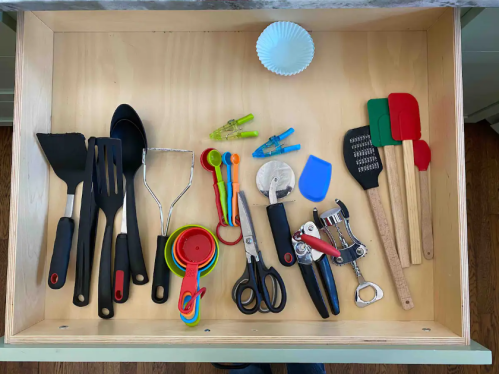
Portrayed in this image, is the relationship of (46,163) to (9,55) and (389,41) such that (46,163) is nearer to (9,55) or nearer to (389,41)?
(9,55)

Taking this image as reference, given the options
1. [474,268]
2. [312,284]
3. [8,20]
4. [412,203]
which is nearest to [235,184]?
[312,284]

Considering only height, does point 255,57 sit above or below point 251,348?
above

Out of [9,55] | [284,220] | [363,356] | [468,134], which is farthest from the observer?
[468,134]

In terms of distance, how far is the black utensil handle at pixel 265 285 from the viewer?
26.9 inches

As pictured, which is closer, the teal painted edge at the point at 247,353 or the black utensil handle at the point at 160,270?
the teal painted edge at the point at 247,353

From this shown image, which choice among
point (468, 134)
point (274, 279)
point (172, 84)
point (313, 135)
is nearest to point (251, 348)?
point (274, 279)

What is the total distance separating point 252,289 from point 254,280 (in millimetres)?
17

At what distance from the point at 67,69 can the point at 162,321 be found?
52 centimetres

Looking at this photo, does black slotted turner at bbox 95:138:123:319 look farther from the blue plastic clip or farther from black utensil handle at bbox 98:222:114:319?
the blue plastic clip

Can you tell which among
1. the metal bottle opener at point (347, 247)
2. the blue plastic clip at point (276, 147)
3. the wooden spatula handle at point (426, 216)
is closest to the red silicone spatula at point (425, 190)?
the wooden spatula handle at point (426, 216)

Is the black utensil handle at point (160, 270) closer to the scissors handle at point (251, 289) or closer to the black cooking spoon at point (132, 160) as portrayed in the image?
the black cooking spoon at point (132, 160)

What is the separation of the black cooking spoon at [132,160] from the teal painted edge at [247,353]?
147 mm

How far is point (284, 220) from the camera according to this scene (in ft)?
2.28

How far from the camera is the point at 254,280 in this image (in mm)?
688
